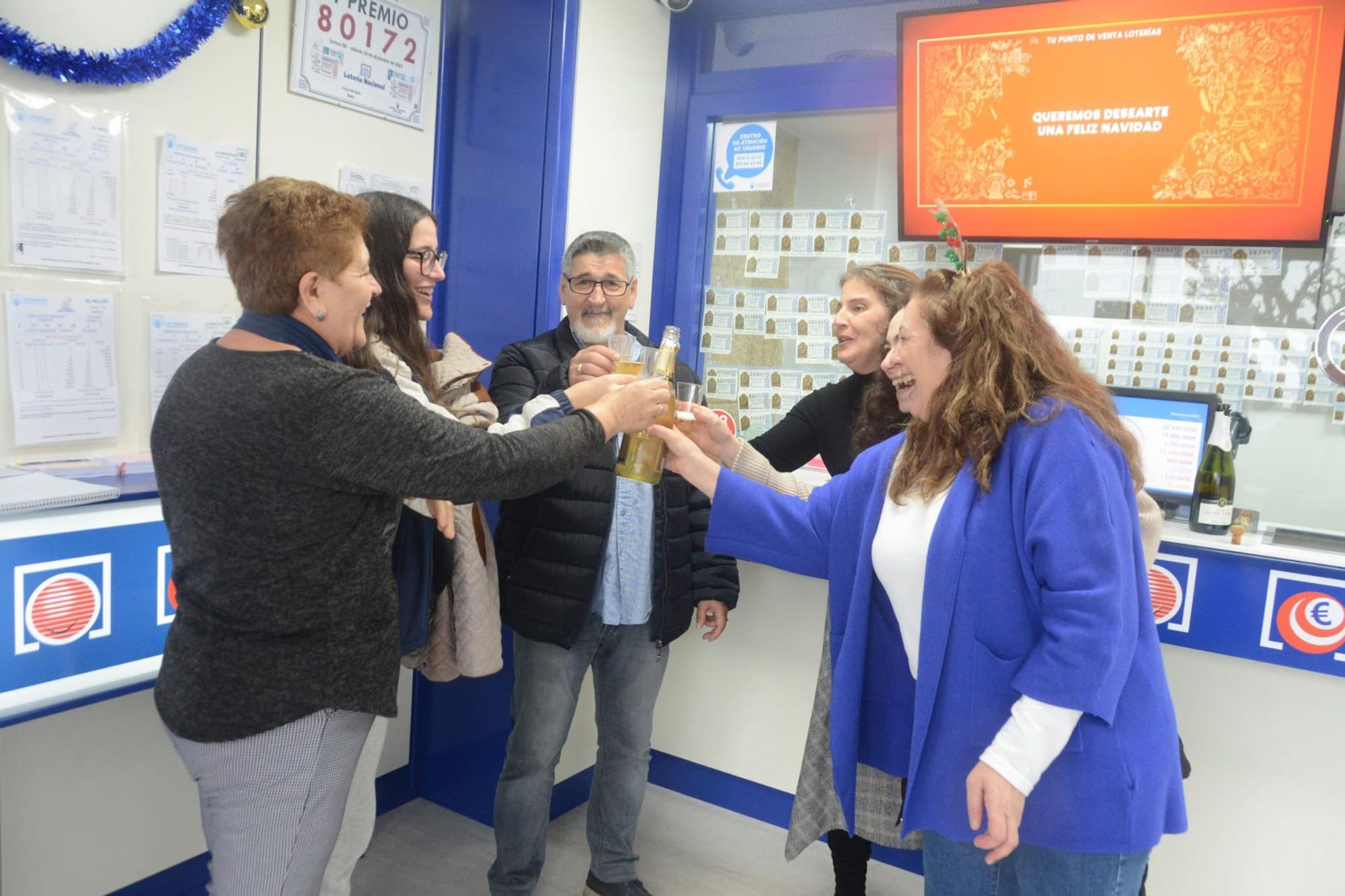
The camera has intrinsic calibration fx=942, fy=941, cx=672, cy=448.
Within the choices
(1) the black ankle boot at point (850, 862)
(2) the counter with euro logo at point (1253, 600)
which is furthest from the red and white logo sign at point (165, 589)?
(2) the counter with euro logo at point (1253, 600)

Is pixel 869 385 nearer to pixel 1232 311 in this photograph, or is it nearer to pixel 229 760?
pixel 1232 311

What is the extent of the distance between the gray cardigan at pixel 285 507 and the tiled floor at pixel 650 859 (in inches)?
51.7

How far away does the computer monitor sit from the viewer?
97.0 inches

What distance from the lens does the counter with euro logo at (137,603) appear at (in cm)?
158

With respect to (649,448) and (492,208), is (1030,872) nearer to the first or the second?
(649,448)

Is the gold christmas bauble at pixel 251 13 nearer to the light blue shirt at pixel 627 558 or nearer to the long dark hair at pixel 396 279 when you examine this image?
the long dark hair at pixel 396 279

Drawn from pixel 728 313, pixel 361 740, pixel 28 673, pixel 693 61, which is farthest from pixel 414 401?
pixel 693 61

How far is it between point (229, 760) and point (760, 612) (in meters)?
1.80

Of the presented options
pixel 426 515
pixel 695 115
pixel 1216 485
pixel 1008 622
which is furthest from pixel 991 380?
pixel 695 115

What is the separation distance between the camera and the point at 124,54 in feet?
6.34

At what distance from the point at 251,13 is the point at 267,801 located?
180cm

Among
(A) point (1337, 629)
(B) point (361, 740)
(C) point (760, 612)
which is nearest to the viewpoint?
(B) point (361, 740)

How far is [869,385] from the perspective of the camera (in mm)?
2334

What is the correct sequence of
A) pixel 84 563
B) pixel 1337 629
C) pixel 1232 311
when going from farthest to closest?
pixel 1232 311
pixel 1337 629
pixel 84 563
